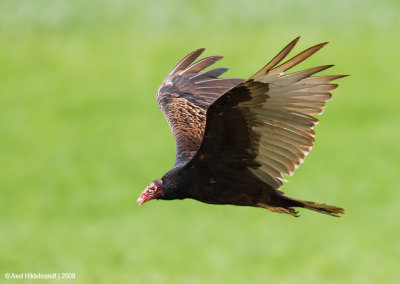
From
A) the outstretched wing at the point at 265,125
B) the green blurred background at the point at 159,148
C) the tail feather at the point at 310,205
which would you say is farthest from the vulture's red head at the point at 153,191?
the green blurred background at the point at 159,148

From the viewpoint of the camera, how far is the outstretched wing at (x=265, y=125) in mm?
7023

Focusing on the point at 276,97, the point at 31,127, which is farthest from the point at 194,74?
the point at 31,127

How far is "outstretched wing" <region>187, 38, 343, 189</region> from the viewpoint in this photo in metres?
7.02

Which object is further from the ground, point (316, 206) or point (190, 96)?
point (190, 96)

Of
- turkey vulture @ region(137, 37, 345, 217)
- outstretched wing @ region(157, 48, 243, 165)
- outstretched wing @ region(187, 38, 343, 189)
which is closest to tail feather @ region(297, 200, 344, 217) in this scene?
turkey vulture @ region(137, 37, 345, 217)

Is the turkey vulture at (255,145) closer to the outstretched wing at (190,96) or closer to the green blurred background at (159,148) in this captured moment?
the outstretched wing at (190,96)

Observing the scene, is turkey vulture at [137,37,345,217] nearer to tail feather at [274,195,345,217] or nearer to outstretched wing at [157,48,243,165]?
tail feather at [274,195,345,217]

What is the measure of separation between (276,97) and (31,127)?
69.5 ft

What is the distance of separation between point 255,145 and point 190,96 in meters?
2.05

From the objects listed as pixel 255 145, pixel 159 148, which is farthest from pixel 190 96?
pixel 159 148

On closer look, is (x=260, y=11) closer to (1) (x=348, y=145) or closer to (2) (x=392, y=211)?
(1) (x=348, y=145)

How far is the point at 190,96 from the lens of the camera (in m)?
9.33

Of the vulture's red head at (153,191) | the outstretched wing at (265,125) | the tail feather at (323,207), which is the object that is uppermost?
the outstretched wing at (265,125)

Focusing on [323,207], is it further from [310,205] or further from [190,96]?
[190,96]
